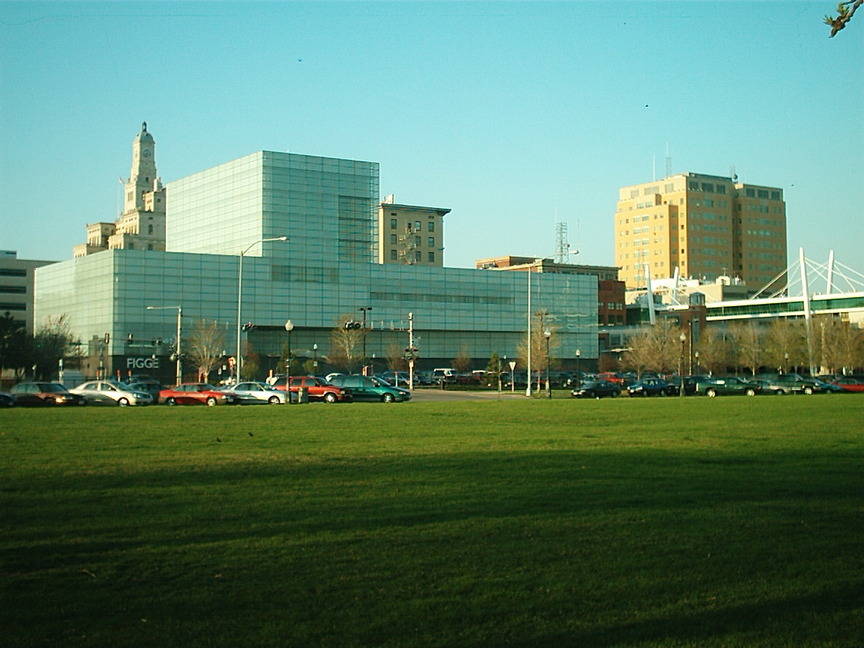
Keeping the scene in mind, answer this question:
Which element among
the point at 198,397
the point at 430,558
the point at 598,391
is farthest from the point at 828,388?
the point at 430,558

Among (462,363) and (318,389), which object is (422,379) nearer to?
(462,363)

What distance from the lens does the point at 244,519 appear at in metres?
12.4

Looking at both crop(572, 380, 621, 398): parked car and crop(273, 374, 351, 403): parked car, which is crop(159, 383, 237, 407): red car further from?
crop(572, 380, 621, 398): parked car

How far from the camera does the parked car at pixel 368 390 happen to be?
2373 inches

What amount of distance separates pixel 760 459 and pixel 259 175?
379 ft

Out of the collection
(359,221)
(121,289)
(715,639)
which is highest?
(359,221)

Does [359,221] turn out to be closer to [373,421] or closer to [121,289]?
[121,289]

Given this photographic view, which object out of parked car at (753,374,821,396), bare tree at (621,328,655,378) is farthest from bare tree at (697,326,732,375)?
parked car at (753,374,821,396)

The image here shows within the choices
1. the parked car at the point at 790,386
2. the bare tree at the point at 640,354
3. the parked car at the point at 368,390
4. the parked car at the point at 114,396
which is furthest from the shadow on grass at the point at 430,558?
the bare tree at the point at 640,354

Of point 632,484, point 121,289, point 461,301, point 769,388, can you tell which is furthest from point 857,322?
point 632,484

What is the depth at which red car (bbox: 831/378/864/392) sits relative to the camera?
78.1m

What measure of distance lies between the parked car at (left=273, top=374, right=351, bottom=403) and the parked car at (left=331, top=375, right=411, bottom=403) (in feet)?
1.95

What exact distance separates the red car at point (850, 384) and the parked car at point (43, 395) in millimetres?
59136

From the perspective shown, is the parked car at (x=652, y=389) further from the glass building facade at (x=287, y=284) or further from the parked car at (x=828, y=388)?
the glass building facade at (x=287, y=284)
